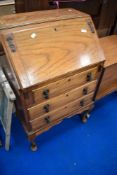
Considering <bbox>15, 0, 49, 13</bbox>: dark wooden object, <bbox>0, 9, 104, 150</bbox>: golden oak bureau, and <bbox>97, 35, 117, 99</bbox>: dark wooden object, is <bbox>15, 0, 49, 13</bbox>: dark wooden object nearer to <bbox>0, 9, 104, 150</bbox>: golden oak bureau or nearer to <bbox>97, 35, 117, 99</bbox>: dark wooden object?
<bbox>0, 9, 104, 150</bbox>: golden oak bureau

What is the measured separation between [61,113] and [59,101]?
167 millimetres

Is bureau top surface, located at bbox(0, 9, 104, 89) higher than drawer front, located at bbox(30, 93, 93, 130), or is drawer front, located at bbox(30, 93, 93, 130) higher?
bureau top surface, located at bbox(0, 9, 104, 89)

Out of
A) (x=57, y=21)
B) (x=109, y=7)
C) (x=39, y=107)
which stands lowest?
(x=39, y=107)

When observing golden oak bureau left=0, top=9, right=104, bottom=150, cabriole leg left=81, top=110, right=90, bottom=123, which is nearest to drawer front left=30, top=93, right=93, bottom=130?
golden oak bureau left=0, top=9, right=104, bottom=150

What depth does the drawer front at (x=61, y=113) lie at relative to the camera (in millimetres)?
1179

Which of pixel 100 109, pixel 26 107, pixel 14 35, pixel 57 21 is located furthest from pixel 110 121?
pixel 14 35

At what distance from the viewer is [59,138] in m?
1.51

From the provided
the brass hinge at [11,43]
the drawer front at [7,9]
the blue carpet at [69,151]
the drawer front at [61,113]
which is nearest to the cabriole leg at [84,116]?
the blue carpet at [69,151]

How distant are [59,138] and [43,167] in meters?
0.30

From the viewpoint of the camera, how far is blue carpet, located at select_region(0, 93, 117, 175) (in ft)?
4.29

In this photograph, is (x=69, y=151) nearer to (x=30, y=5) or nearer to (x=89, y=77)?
(x=89, y=77)

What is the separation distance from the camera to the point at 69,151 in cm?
142

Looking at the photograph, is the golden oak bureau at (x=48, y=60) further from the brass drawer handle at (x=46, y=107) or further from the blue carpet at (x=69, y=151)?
the blue carpet at (x=69, y=151)

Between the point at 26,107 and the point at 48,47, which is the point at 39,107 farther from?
the point at 48,47
